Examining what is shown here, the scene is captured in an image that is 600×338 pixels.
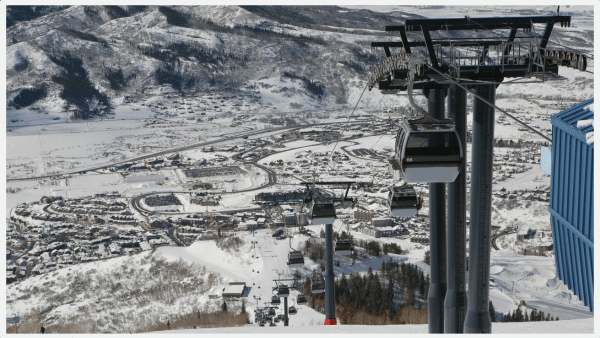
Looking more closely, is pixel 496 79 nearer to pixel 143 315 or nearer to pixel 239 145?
pixel 143 315

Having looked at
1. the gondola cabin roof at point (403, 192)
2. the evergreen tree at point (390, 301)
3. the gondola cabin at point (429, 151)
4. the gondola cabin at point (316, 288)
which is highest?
the gondola cabin at point (429, 151)

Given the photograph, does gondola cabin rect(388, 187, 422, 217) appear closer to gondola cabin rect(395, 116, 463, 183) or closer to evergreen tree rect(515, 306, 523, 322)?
gondola cabin rect(395, 116, 463, 183)

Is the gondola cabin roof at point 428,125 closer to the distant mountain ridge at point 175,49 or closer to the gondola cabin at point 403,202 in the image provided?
the gondola cabin at point 403,202

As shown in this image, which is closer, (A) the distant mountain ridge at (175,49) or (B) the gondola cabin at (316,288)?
(B) the gondola cabin at (316,288)

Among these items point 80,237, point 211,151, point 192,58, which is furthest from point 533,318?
point 192,58

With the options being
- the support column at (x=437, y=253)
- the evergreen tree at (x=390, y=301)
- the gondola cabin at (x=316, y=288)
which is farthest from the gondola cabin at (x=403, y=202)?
the evergreen tree at (x=390, y=301)

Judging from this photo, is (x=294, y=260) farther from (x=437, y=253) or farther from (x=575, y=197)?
(x=575, y=197)
